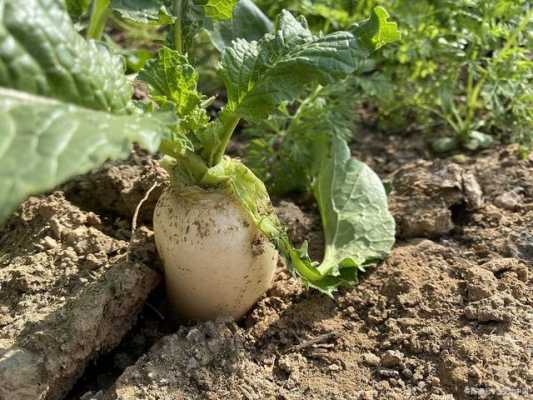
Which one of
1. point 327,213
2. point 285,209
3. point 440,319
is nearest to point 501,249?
point 440,319

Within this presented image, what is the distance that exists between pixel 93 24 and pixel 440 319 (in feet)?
4.64

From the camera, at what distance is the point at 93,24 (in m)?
2.28

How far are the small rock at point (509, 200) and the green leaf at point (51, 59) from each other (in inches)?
52.7

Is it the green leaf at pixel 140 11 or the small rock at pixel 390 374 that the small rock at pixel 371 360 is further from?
the green leaf at pixel 140 11

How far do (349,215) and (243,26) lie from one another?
0.70 m

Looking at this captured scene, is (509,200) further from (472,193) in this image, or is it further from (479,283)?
(479,283)

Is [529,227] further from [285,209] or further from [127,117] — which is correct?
[127,117]

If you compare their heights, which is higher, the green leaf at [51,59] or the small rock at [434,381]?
the green leaf at [51,59]

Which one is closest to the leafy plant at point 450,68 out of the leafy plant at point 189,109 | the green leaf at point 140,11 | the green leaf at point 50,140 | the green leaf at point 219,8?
the leafy plant at point 189,109

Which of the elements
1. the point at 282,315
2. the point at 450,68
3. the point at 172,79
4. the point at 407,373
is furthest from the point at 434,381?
the point at 450,68

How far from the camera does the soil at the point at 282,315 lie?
1.71 metres

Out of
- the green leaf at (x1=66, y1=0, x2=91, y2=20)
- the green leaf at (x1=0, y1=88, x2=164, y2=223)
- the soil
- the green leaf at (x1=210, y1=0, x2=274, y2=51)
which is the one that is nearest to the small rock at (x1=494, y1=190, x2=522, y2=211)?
the soil

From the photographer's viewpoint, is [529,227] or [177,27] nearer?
[177,27]

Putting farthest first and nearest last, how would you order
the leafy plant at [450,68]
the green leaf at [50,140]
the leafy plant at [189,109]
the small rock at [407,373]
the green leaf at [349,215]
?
the leafy plant at [450,68] → the green leaf at [349,215] → the small rock at [407,373] → the leafy plant at [189,109] → the green leaf at [50,140]
